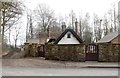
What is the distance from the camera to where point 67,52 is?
30.3m

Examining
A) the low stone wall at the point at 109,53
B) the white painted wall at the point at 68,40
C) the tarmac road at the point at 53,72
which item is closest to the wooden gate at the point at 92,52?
the low stone wall at the point at 109,53

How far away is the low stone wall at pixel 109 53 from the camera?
1185 inches

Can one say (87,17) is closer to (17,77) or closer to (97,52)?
(97,52)

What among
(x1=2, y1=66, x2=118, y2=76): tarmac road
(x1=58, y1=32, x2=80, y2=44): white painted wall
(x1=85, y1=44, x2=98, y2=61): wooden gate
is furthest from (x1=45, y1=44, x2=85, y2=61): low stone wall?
(x1=58, y1=32, x2=80, y2=44): white painted wall

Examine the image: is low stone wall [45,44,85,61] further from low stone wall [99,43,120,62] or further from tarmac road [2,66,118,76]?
tarmac road [2,66,118,76]

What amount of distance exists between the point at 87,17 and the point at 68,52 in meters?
49.8

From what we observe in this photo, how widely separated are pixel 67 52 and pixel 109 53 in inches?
189

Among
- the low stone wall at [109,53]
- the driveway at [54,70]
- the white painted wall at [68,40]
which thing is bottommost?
the driveway at [54,70]

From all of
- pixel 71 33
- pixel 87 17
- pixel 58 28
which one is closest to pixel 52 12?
pixel 58 28

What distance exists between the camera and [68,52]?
30.3 metres

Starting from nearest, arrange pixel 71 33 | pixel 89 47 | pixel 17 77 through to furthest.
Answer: pixel 17 77
pixel 89 47
pixel 71 33

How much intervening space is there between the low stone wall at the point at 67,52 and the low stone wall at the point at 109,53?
225 centimetres

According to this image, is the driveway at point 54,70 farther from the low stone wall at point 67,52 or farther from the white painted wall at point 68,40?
the white painted wall at point 68,40

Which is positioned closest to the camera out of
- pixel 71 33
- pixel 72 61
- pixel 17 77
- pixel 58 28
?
pixel 17 77
